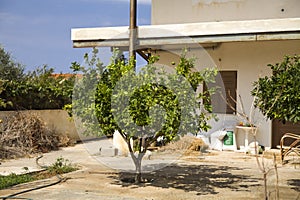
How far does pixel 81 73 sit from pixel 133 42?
2.82 metres

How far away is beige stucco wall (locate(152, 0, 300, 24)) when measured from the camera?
1316 cm

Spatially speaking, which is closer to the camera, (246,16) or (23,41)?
(246,16)

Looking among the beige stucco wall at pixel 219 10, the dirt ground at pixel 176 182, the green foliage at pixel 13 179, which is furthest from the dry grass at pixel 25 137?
the beige stucco wall at pixel 219 10

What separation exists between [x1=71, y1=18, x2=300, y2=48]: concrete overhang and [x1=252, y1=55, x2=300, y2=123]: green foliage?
3.89 m

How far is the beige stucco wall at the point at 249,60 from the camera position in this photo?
12945 millimetres

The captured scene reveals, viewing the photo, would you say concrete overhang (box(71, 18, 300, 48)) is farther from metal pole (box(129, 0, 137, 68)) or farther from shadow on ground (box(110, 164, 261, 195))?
shadow on ground (box(110, 164, 261, 195))

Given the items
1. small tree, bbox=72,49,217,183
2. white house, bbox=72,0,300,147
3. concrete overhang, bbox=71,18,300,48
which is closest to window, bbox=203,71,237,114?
white house, bbox=72,0,300,147

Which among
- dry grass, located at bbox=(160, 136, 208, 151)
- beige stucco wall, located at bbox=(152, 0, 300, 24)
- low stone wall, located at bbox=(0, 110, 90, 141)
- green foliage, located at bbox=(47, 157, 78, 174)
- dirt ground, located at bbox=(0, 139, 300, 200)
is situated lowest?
dirt ground, located at bbox=(0, 139, 300, 200)

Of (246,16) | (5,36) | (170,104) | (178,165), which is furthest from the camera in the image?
(5,36)

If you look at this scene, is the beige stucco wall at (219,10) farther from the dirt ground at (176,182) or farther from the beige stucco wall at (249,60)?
the dirt ground at (176,182)

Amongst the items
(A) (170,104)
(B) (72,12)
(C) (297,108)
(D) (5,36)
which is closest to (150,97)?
(A) (170,104)

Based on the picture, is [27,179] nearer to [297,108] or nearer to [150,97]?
[150,97]

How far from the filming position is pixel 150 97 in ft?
26.1

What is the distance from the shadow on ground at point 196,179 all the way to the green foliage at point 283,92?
1837mm
